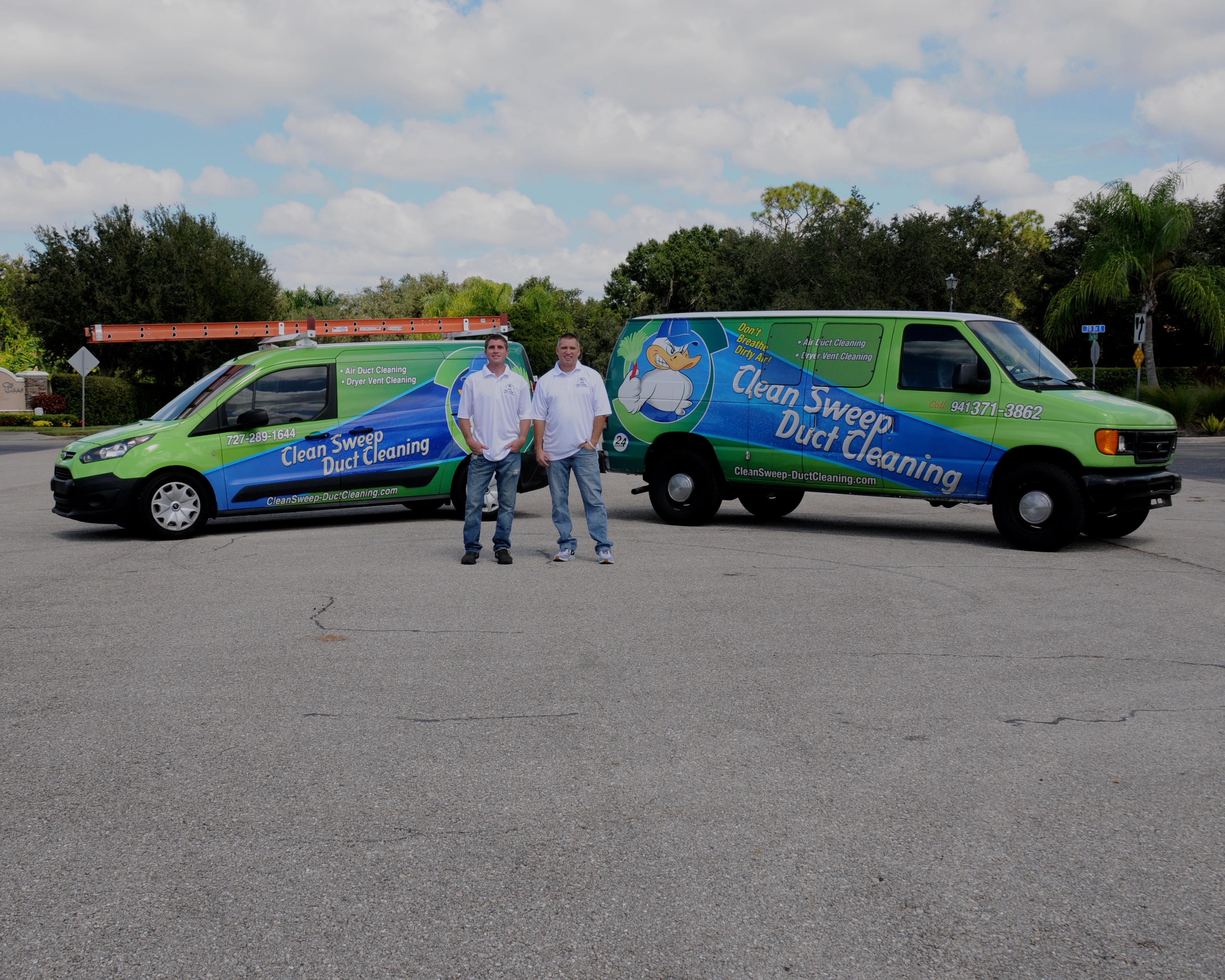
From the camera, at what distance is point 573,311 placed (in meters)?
88.6

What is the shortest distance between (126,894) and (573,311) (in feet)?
283

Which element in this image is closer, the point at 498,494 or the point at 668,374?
the point at 498,494

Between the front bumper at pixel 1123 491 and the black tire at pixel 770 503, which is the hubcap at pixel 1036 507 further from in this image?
the black tire at pixel 770 503

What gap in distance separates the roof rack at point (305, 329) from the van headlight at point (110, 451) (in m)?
6.93

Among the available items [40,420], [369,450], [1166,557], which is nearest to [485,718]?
[1166,557]

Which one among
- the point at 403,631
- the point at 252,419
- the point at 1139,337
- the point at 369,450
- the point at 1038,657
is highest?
the point at 1139,337

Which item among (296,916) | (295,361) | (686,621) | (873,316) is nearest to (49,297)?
(295,361)

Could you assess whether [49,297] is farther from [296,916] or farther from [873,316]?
[296,916]

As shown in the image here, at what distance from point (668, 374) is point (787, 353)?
4.52 feet

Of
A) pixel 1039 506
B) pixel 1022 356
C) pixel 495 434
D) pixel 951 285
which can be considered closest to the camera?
pixel 495 434

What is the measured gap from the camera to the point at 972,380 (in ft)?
36.4

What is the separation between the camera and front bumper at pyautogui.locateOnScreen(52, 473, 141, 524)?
37.9ft

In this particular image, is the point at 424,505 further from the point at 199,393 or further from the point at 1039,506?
the point at 1039,506

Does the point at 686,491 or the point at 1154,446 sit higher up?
the point at 1154,446
